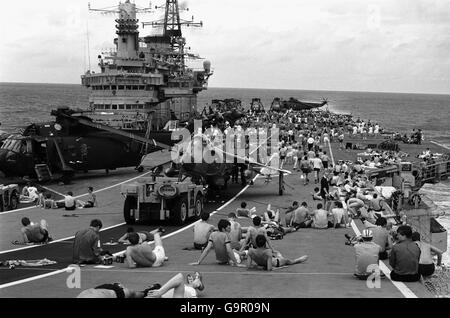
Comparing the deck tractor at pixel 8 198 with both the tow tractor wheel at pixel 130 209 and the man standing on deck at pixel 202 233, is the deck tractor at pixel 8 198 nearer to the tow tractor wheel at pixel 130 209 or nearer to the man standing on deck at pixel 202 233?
the tow tractor wheel at pixel 130 209

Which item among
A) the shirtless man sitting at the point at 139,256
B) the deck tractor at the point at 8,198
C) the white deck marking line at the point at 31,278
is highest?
the shirtless man sitting at the point at 139,256

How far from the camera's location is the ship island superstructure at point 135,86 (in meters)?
50.2

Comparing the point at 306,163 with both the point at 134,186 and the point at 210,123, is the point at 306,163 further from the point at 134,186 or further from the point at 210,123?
the point at 134,186

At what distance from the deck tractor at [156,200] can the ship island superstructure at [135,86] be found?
2038cm

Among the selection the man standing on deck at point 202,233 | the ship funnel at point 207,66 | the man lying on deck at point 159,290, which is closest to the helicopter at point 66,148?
the man standing on deck at point 202,233

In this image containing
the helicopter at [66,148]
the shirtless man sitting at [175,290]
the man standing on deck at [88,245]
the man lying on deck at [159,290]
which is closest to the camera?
the man lying on deck at [159,290]

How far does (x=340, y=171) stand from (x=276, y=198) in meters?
6.61

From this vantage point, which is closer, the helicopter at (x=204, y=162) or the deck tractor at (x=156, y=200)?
the deck tractor at (x=156, y=200)

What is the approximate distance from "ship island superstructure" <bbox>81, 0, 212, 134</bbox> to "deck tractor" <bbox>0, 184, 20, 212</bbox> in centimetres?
1659

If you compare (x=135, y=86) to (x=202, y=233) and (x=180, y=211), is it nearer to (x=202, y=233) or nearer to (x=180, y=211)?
(x=180, y=211)

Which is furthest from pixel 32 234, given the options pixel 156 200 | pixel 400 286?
pixel 400 286

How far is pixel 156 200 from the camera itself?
20.7 meters

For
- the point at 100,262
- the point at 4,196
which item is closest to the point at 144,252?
the point at 100,262

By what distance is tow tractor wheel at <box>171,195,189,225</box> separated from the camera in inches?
819
